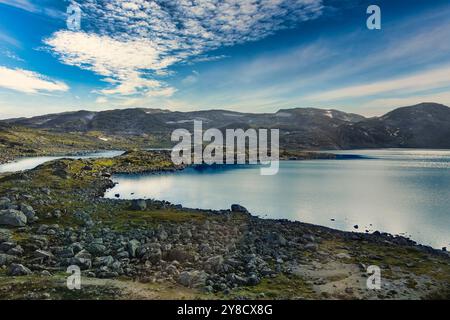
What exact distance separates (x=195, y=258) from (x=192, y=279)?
20.1 ft

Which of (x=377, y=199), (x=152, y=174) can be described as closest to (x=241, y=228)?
(x=377, y=199)

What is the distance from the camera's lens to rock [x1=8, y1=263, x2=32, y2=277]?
29177 millimetres

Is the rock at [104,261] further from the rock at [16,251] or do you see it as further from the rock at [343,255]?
the rock at [343,255]

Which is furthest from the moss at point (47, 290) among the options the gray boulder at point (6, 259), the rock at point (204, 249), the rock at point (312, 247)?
the rock at point (312, 247)

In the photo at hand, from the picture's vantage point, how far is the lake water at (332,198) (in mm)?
64062

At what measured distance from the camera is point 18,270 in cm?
2941

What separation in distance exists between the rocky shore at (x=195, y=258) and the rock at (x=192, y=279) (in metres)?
0.09

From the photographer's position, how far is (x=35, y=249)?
119 ft

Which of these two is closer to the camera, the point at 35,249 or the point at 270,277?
the point at 270,277

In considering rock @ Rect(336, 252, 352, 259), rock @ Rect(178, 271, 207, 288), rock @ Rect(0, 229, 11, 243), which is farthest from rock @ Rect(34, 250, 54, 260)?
rock @ Rect(336, 252, 352, 259)

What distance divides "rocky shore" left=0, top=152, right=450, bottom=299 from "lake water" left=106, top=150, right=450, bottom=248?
11.8 m
